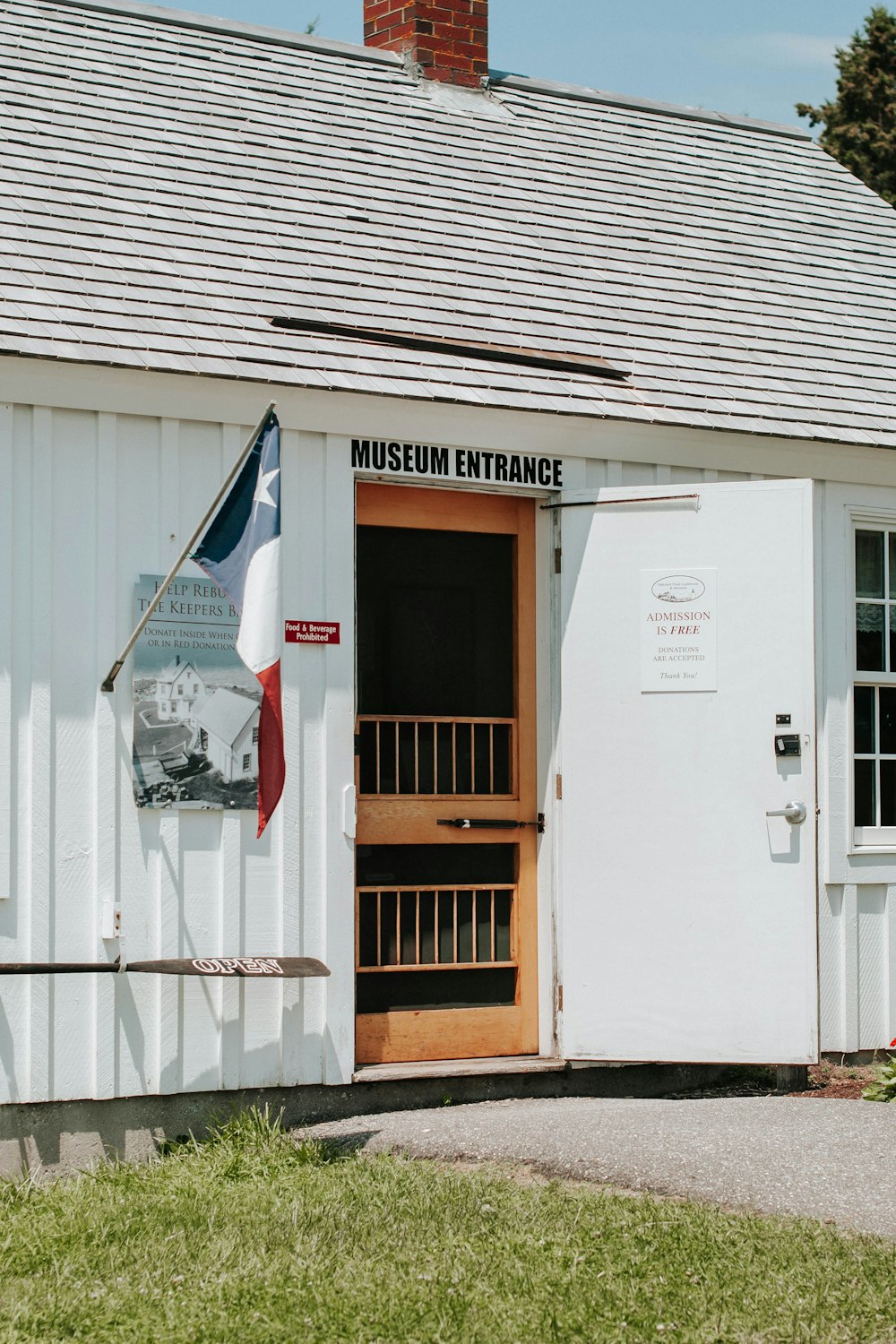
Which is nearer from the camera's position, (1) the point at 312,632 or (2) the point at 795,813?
(1) the point at 312,632

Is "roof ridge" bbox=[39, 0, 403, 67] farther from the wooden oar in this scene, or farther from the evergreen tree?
the evergreen tree

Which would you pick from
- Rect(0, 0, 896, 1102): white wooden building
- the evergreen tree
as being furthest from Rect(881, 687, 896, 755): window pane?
the evergreen tree

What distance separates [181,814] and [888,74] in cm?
2324

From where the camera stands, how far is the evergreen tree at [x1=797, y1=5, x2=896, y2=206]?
2542cm

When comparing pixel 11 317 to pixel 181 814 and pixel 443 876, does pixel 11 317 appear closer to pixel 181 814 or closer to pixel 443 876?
pixel 181 814

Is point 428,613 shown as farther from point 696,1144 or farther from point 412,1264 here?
point 412,1264

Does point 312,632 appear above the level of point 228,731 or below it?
above

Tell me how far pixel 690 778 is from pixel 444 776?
115cm

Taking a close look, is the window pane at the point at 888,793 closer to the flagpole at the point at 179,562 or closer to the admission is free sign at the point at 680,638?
the admission is free sign at the point at 680,638

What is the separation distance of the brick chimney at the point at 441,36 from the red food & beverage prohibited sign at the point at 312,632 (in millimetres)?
4944

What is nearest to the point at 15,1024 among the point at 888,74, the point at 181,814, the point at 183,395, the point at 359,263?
the point at 181,814

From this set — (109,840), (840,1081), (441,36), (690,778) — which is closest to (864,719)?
(690,778)

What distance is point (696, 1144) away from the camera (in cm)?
627

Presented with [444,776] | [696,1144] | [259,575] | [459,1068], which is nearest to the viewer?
[696,1144]
